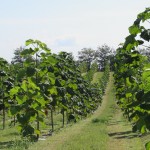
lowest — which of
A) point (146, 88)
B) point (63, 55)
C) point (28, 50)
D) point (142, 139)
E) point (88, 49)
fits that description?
point (142, 139)

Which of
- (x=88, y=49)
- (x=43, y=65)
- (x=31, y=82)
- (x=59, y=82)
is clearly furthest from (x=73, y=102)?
(x=88, y=49)

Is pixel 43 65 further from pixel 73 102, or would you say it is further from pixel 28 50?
pixel 73 102

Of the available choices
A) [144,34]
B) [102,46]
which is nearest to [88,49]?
[102,46]

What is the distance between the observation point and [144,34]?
17.8 ft

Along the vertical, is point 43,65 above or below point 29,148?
above

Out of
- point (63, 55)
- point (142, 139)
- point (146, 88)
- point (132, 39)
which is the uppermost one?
point (63, 55)

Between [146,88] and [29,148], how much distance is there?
10203mm

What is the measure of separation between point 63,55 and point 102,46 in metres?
155

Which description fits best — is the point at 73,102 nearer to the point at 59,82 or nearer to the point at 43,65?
the point at 59,82

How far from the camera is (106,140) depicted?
1741cm

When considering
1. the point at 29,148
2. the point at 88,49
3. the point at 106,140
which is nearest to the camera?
the point at 29,148

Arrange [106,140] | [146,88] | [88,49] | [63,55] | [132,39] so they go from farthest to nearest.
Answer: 1. [88,49]
2. [63,55]
3. [106,140]
4. [132,39]
5. [146,88]

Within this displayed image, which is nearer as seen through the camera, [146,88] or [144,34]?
[146,88]

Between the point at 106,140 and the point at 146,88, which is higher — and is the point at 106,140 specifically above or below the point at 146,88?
below
